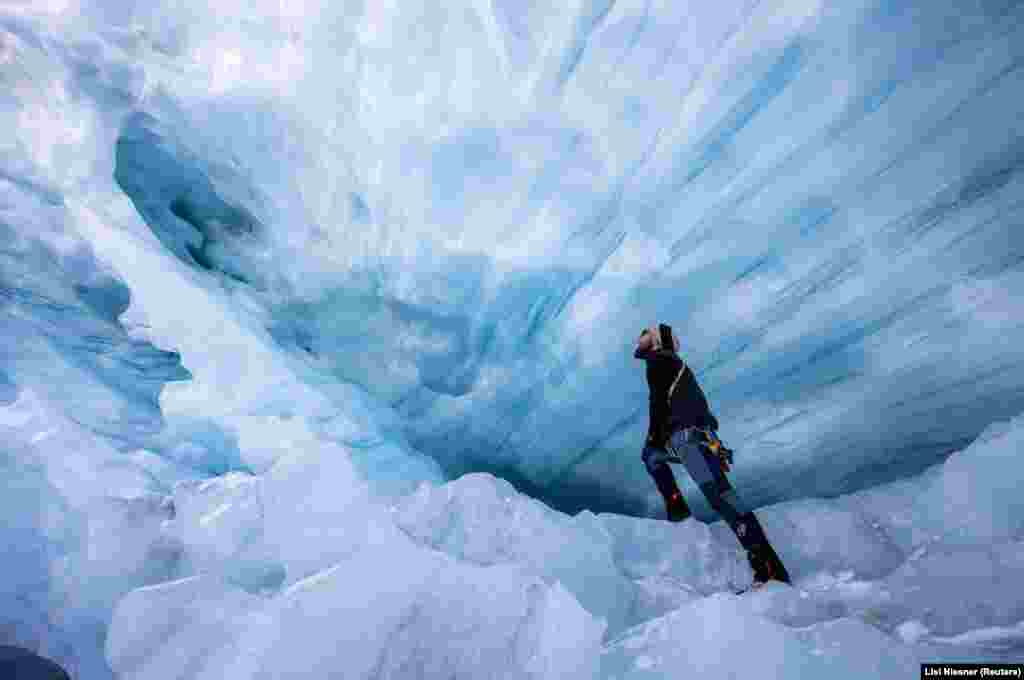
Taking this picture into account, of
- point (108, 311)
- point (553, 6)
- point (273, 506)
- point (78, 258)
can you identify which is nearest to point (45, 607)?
Answer: point (273, 506)

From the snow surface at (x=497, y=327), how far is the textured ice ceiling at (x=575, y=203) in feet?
0.07

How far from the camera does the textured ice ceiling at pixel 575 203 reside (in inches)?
106

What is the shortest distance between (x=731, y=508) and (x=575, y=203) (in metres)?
1.90

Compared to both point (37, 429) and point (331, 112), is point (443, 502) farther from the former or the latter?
point (37, 429)

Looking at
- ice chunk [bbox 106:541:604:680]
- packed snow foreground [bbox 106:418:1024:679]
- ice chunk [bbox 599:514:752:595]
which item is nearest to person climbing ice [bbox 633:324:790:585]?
packed snow foreground [bbox 106:418:1024:679]

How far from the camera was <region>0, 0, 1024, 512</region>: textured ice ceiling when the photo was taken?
2686 millimetres

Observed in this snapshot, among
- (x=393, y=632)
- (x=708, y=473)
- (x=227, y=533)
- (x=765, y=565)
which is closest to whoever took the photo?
(x=393, y=632)

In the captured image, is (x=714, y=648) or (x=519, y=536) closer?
(x=714, y=648)

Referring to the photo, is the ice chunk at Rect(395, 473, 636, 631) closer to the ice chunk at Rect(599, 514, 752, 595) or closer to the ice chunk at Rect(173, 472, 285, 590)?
the ice chunk at Rect(599, 514, 752, 595)

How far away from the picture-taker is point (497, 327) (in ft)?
12.4

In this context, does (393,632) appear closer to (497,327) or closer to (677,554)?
(677,554)

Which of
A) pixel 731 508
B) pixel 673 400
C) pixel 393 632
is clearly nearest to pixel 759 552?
pixel 731 508

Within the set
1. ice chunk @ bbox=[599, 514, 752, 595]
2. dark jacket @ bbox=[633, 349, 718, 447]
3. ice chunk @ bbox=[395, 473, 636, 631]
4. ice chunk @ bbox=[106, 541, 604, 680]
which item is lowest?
ice chunk @ bbox=[106, 541, 604, 680]

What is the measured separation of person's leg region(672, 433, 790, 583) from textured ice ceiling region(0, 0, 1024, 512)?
976mm
